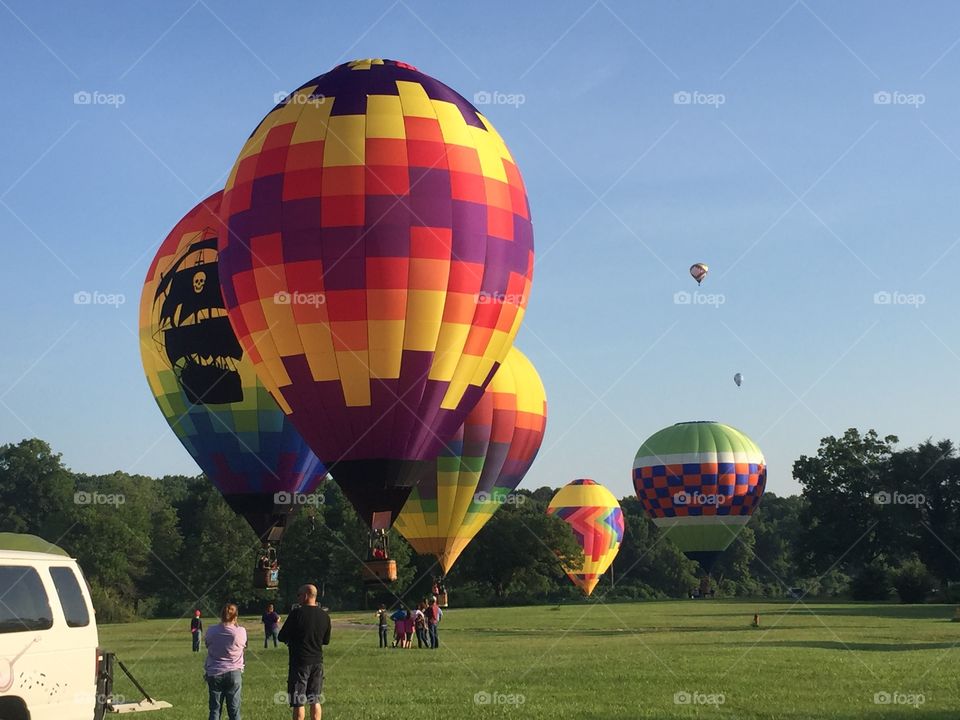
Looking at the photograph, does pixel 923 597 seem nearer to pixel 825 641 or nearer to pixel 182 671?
pixel 825 641

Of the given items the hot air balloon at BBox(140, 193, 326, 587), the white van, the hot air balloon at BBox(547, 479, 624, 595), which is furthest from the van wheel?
the hot air balloon at BBox(547, 479, 624, 595)

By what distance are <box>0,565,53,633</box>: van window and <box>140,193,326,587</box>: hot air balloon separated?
2322cm

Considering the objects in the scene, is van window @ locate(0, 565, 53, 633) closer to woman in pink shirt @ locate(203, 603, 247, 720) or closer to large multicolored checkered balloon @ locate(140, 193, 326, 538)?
woman in pink shirt @ locate(203, 603, 247, 720)

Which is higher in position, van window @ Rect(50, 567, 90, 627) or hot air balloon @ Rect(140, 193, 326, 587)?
hot air balloon @ Rect(140, 193, 326, 587)

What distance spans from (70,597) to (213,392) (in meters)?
24.1

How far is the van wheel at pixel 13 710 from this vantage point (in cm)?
1086

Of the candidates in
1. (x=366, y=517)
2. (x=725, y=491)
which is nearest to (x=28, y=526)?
(x=725, y=491)

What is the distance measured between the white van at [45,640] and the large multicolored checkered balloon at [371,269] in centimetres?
1568

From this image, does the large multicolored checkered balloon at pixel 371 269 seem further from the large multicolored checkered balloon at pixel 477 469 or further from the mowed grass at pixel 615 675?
the large multicolored checkered balloon at pixel 477 469

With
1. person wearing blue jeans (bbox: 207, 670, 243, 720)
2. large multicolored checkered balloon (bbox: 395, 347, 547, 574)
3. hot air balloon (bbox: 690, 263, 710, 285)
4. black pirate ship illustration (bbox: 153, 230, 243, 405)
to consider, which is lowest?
person wearing blue jeans (bbox: 207, 670, 243, 720)

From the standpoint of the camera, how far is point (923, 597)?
78000mm

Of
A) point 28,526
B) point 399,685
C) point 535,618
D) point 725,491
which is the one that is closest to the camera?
point 399,685

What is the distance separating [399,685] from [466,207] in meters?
12.2

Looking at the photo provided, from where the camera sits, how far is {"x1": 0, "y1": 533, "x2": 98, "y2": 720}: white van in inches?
432
